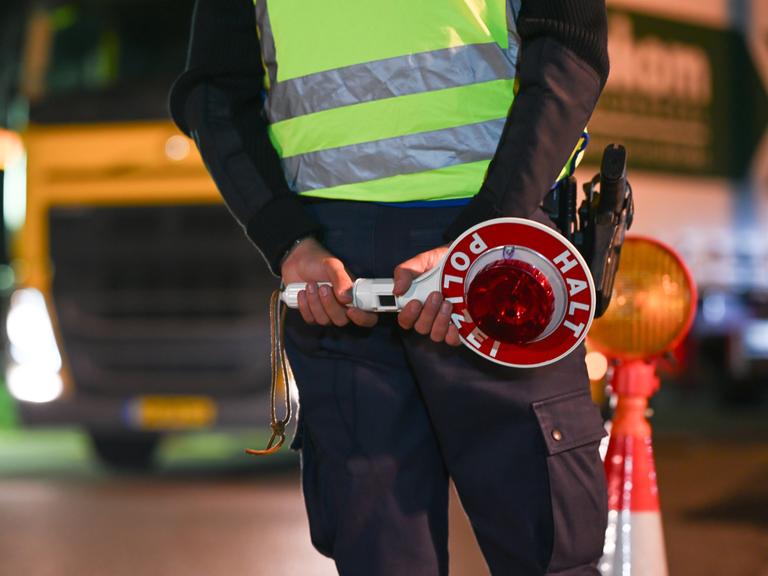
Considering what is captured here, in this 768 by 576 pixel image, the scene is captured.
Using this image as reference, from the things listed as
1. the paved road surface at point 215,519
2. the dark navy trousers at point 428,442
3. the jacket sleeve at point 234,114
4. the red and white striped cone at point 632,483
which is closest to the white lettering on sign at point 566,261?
the dark navy trousers at point 428,442

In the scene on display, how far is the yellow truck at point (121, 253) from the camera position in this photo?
24.6 feet

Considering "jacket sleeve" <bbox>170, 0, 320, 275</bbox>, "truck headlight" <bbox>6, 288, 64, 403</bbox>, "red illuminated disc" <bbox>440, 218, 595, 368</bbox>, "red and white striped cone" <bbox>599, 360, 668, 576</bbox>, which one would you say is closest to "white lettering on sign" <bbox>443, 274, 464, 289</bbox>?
"red illuminated disc" <bbox>440, 218, 595, 368</bbox>

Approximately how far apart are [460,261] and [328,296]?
0.24m

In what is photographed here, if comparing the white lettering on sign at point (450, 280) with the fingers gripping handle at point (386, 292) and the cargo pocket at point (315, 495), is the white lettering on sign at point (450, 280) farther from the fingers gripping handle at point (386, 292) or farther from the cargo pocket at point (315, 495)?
the cargo pocket at point (315, 495)

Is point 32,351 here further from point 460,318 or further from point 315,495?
point 460,318

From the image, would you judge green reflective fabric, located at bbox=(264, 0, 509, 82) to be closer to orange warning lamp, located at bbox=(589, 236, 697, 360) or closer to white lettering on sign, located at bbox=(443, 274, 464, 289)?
white lettering on sign, located at bbox=(443, 274, 464, 289)

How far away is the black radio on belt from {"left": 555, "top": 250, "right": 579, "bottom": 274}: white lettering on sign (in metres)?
0.27

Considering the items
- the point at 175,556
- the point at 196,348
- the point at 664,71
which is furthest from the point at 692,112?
the point at 175,556

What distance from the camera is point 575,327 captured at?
6.59 ft

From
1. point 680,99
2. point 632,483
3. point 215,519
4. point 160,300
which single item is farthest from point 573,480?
point 680,99

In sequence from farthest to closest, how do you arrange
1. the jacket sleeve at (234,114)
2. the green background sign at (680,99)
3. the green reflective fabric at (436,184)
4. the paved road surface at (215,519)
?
the green background sign at (680,99), the paved road surface at (215,519), the jacket sleeve at (234,114), the green reflective fabric at (436,184)

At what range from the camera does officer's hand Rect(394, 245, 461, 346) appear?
204 cm

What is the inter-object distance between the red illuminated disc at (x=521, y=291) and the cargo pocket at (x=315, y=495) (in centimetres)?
44

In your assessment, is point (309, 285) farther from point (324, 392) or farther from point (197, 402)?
point (197, 402)
